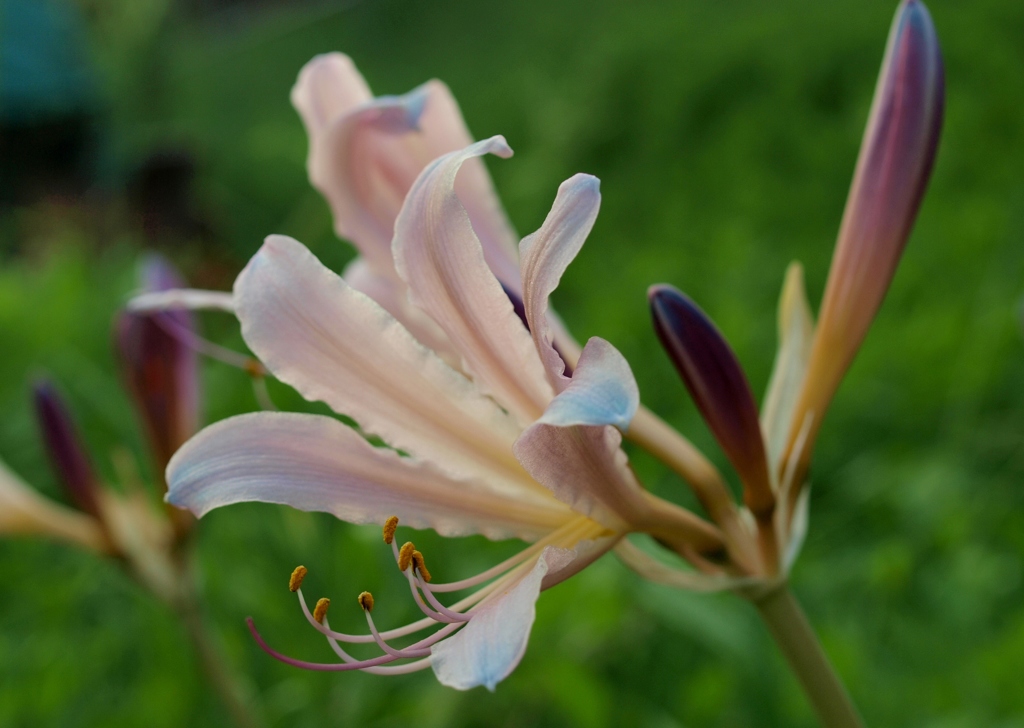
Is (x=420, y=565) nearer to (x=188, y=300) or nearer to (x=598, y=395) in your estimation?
(x=598, y=395)

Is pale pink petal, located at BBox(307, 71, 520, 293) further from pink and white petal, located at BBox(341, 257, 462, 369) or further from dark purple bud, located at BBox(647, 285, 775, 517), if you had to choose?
dark purple bud, located at BBox(647, 285, 775, 517)

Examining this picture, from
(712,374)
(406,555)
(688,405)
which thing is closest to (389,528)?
(406,555)

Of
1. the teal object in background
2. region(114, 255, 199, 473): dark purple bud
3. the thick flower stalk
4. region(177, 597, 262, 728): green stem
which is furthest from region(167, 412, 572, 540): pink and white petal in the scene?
the teal object in background

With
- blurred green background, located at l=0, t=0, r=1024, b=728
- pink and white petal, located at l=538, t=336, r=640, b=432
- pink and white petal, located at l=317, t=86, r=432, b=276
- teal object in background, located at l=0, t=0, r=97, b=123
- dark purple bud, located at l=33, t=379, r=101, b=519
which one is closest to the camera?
pink and white petal, located at l=538, t=336, r=640, b=432

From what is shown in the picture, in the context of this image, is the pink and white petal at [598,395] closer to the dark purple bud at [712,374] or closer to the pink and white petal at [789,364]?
the dark purple bud at [712,374]

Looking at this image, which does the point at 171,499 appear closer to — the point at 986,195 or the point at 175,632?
the point at 175,632
